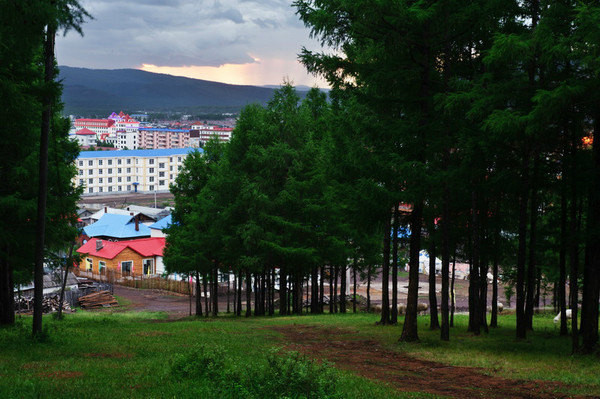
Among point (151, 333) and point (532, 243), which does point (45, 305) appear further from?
point (532, 243)

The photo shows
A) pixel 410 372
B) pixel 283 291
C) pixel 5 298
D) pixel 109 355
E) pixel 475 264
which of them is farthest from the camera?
pixel 283 291

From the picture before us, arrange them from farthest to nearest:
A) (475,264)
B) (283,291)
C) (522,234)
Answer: (283,291) < (475,264) < (522,234)

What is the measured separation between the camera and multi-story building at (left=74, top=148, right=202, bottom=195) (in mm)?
143000

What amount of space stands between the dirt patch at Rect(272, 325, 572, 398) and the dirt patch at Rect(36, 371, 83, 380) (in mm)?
5197

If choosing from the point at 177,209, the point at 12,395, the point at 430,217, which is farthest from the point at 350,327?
the point at 177,209

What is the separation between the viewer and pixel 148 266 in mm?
63688

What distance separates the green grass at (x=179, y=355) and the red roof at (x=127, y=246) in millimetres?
44637

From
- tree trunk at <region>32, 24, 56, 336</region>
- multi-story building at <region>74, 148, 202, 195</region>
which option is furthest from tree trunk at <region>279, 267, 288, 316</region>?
multi-story building at <region>74, 148, 202, 195</region>

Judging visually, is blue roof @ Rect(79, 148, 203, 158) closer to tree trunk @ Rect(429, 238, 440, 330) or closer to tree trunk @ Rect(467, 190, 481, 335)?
tree trunk @ Rect(429, 238, 440, 330)

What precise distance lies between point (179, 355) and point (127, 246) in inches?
2159

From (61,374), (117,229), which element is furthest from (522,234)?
(117,229)

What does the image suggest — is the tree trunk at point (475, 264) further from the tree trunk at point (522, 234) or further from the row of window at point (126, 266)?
the row of window at point (126, 266)

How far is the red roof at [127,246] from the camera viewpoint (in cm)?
6233

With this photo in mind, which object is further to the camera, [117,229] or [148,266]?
[117,229]
